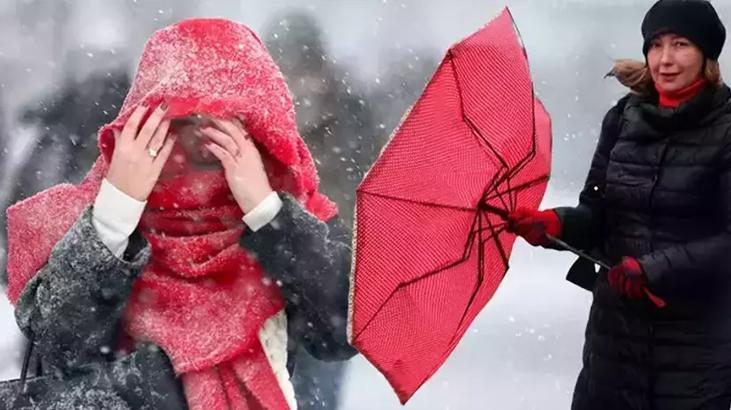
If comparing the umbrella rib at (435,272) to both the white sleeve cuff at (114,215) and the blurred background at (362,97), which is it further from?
the blurred background at (362,97)

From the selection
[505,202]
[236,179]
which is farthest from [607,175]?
[236,179]

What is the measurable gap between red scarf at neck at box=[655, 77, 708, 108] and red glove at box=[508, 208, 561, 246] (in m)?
0.35

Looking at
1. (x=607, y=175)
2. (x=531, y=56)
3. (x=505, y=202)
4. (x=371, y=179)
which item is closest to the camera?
(x=371, y=179)

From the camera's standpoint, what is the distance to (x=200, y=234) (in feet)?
6.77

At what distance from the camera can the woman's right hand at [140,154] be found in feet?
6.43

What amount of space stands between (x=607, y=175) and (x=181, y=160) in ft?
3.59

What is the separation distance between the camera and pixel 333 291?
206cm

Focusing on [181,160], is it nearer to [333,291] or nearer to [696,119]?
[333,291]

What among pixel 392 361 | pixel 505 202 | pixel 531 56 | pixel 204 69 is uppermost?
pixel 204 69

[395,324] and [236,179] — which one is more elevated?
[236,179]

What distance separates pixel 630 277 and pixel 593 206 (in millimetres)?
322

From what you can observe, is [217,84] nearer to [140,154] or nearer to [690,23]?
[140,154]

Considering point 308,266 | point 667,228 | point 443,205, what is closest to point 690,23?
point 667,228

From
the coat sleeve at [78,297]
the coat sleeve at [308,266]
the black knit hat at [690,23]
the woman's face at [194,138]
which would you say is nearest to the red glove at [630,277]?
the black knit hat at [690,23]
